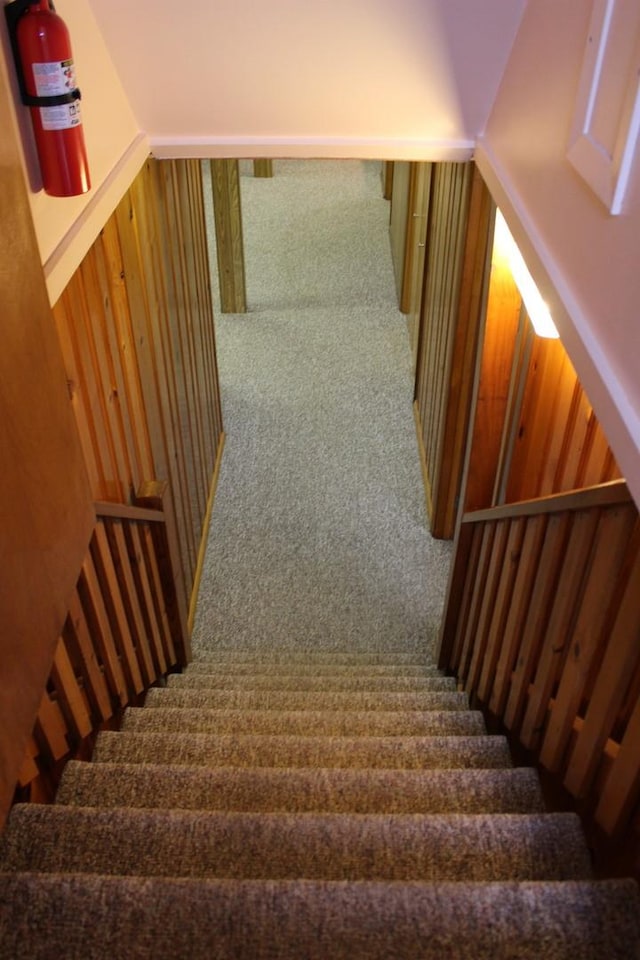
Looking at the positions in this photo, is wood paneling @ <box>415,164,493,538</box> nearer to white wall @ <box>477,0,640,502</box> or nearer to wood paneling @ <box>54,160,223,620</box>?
white wall @ <box>477,0,640,502</box>

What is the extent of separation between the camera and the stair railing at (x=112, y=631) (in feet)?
6.59

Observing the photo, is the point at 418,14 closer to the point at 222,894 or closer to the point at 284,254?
the point at 222,894

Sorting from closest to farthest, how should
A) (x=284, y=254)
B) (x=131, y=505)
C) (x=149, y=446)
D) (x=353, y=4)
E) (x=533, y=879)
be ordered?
1. (x=533, y=879)
2. (x=353, y=4)
3. (x=131, y=505)
4. (x=149, y=446)
5. (x=284, y=254)

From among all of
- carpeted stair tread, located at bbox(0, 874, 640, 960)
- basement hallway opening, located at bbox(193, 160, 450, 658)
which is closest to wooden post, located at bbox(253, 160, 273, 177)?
basement hallway opening, located at bbox(193, 160, 450, 658)

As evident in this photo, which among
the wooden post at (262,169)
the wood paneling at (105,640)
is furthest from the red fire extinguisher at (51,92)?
the wooden post at (262,169)

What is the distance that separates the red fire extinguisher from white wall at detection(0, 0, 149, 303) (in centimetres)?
3

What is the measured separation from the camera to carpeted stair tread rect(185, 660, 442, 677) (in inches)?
133

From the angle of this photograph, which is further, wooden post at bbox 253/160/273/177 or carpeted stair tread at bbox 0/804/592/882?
wooden post at bbox 253/160/273/177

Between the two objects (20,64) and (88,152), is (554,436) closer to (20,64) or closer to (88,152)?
(88,152)

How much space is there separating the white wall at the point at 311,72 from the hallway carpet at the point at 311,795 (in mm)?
1903

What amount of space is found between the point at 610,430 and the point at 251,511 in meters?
3.22

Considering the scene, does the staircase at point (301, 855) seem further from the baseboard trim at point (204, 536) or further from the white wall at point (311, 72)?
the white wall at point (311, 72)

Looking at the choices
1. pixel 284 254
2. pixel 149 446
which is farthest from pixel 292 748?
pixel 284 254

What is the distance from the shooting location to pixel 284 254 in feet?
23.9
